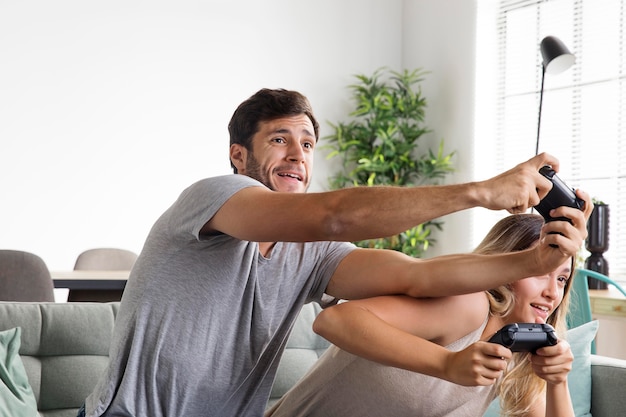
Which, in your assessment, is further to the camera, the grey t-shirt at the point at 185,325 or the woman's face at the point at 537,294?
the woman's face at the point at 537,294

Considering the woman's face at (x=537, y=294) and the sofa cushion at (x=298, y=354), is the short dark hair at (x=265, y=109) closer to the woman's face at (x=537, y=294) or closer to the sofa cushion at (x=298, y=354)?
the woman's face at (x=537, y=294)

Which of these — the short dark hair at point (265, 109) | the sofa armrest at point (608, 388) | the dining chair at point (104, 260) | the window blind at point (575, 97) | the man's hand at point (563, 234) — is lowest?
the sofa armrest at point (608, 388)

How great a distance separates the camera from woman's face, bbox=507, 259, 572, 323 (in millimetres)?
1621

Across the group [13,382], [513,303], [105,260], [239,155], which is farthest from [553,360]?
[105,260]

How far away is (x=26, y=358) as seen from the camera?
80.6 inches

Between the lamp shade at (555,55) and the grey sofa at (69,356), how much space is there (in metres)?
2.36

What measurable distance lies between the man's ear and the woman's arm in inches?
18.8

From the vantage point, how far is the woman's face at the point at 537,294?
1.62 m

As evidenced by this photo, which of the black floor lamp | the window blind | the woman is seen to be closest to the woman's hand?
the woman

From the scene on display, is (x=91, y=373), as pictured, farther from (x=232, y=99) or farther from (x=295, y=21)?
(x=295, y=21)

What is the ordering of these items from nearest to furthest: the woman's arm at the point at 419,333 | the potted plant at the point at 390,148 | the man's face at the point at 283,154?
the woman's arm at the point at 419,333 < the man's face at the point at 283,154 < the potted plant at the point at 390,148

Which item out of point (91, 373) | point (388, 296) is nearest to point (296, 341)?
point (91, 373)

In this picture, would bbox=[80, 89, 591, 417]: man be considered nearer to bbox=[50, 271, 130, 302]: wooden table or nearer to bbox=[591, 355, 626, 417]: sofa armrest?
bbox=[591, 355, 626, 417]: sofa armrest

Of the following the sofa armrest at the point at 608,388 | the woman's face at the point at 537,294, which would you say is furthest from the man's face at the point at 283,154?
the sofa armrest at the point at 608,388
